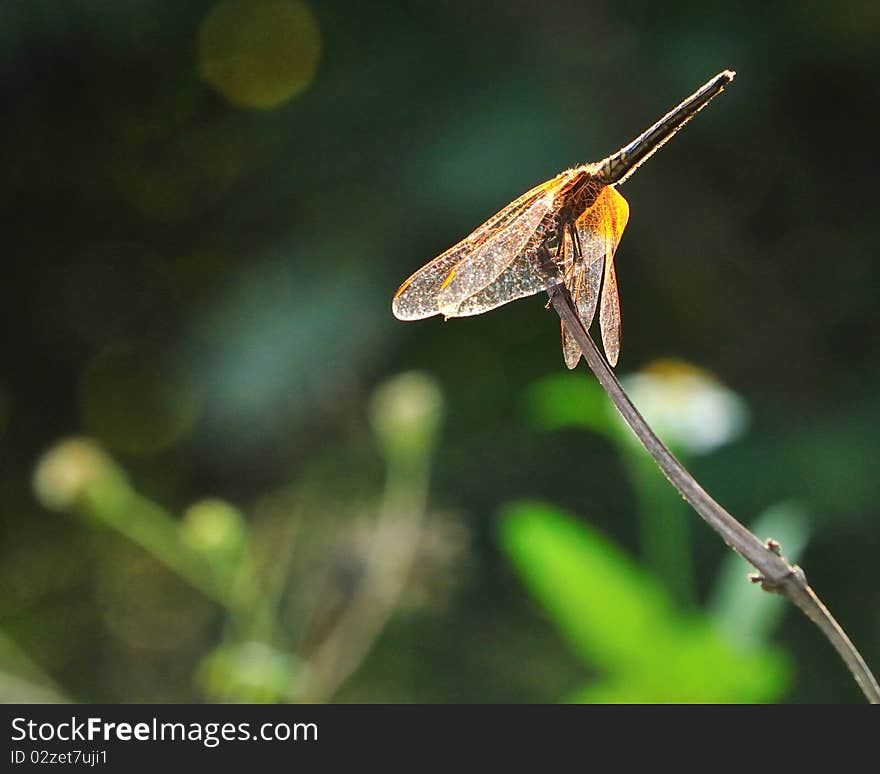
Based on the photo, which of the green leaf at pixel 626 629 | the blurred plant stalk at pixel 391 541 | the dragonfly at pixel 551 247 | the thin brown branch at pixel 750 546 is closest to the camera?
the thin brown branch at pixel 750 546

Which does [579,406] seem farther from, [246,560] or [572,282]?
[572,282]

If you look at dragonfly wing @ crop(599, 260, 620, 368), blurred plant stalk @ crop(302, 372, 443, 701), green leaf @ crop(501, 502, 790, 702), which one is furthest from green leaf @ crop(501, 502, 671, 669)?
dragonfly wing @ crop(599, 260, 620, 368)

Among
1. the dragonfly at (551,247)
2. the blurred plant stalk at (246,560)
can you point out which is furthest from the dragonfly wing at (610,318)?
the blurred plant stalk at (246,560)

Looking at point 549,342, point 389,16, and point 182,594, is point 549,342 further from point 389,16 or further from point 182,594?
point 182,594

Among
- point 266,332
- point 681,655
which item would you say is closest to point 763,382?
point 266,332

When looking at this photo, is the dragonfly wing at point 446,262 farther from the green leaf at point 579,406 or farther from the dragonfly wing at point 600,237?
the green leaf at point 579,406

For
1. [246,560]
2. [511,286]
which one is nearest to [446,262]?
[511,286]

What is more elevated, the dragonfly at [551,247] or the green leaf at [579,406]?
the green leaf at [579,406]
